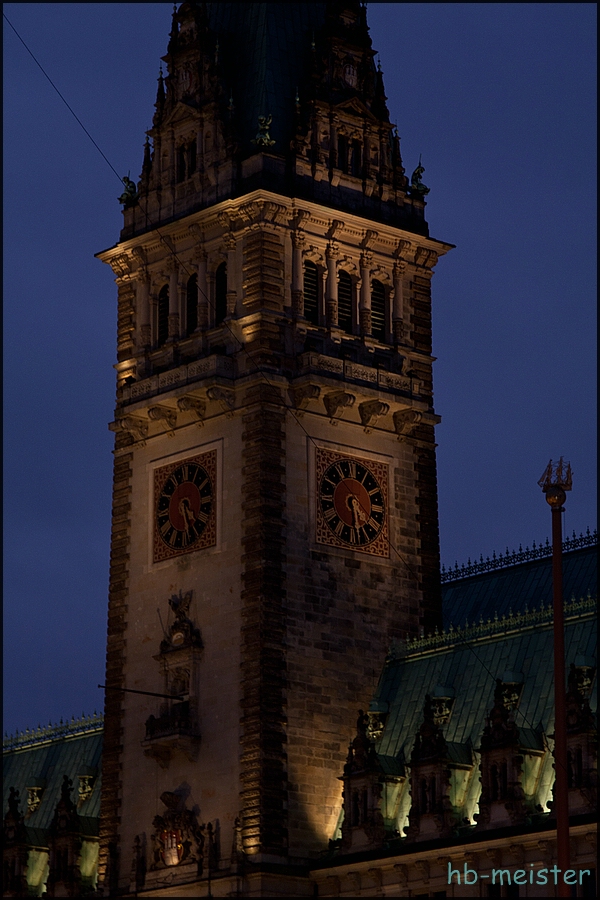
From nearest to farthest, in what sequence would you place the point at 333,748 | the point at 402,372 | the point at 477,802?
the point at 477,802 → the point at 333,748 → the point at 402,372

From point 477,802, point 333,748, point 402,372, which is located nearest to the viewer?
point 477,802

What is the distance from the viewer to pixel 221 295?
91.8 m

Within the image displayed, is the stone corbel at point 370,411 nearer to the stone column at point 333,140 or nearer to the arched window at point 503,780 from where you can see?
→ the stone column at point 333,140

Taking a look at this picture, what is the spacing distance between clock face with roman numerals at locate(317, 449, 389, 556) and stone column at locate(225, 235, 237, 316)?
23.0 feet

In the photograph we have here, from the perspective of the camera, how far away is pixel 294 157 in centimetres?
9181

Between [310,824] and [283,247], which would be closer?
[310,824]

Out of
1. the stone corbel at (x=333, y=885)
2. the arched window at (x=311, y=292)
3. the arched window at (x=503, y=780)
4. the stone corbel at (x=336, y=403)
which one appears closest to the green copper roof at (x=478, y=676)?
the arched window at (x=503, y=780)

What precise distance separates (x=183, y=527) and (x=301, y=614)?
661cm

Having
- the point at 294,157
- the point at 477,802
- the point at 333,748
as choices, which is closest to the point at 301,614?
the point at 333,748

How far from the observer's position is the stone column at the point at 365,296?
3639 inches

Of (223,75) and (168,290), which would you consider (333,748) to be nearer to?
(168,290)

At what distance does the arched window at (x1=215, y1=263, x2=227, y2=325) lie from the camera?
9144 centimetres

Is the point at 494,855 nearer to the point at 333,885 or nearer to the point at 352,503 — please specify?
the point at 333,885

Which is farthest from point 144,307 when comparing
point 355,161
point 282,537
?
point 282,537
